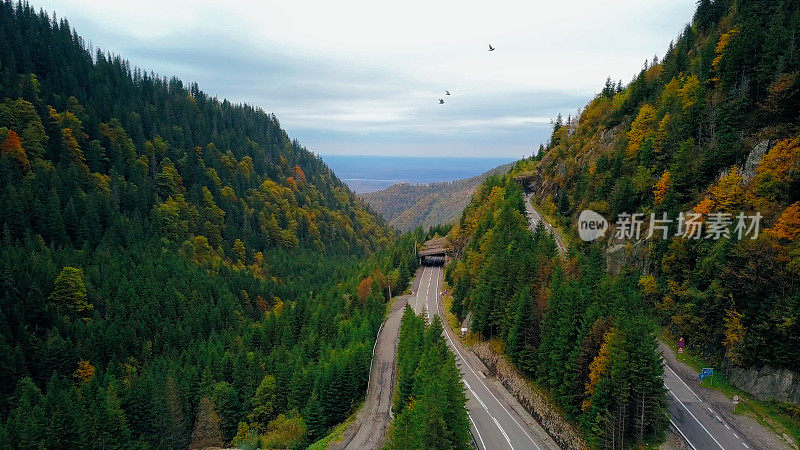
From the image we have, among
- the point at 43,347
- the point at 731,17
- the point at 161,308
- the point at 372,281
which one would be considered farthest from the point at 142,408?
the point at 731,17

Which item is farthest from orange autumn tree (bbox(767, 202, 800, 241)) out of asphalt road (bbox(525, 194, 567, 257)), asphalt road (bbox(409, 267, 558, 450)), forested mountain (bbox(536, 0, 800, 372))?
asphalt road (bbox(525, 194, 567, 257))

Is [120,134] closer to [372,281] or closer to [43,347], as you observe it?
[43,347]

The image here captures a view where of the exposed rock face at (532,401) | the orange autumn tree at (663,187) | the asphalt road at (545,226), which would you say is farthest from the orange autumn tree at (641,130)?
the exposed rock face at (532,401)

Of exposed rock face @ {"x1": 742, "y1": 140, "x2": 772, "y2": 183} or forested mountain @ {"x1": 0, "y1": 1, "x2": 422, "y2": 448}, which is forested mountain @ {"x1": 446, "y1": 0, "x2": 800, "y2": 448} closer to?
exposed rock face @ {"x1": 742, "y1": 140, "x2": 772, "y2": 183}

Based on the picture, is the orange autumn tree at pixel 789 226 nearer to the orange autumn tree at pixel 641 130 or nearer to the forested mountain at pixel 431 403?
the orange autumn tree at pixel 641 130

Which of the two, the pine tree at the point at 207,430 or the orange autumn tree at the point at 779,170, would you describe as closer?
the orange autumn tree at the point at 779,170

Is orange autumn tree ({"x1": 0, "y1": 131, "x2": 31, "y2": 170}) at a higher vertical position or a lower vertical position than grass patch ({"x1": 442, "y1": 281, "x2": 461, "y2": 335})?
higher
